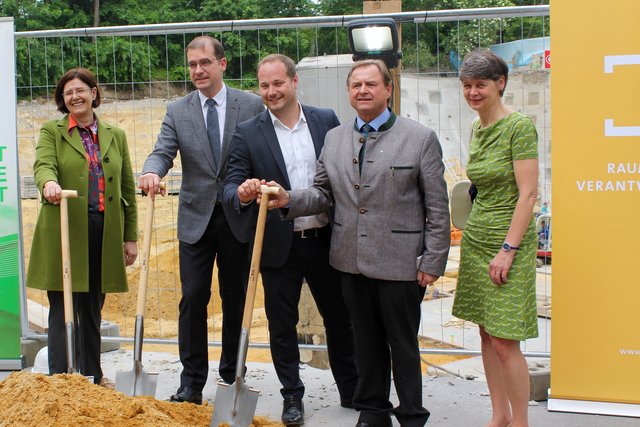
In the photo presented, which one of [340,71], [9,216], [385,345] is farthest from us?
[340,71]

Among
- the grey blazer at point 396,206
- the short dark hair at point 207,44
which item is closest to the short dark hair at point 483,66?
the grey blazer at point 396,206

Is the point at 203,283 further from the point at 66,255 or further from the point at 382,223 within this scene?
the point at 382,223

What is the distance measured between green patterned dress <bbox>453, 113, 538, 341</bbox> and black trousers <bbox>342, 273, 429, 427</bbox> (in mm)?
325

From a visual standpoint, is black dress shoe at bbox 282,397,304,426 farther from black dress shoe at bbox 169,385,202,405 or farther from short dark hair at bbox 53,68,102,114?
short dark hair at bbox 53,68,102,114

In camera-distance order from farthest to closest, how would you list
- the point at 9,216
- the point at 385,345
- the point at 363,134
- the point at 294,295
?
the point at 9,216, the point at 294,295, the point at 385,345, the point at 363,134

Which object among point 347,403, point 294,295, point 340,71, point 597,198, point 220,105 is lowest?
point 347,403

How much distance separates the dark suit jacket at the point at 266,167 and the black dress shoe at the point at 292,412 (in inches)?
29.5

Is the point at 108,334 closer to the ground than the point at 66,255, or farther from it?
closer to the ground

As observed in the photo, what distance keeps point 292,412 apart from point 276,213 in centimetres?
106

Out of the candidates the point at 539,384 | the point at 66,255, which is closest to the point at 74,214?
the point at 66,255

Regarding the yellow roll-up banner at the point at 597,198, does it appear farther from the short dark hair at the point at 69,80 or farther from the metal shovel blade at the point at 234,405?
the short dark hair at the point at 69,80

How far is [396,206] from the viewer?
410cm

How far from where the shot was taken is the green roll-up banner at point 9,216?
18.2 ft

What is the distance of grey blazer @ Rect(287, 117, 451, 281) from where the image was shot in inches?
160
